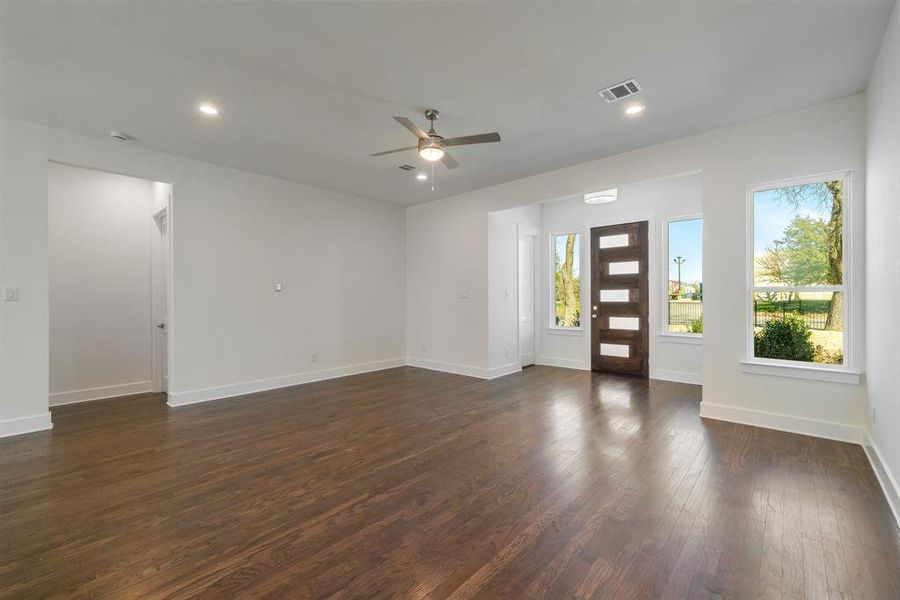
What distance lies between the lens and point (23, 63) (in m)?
2.79

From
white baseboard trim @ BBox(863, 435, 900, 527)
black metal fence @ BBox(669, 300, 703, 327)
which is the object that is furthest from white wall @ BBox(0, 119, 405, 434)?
white baseboard trim @ BBox(863, 435, 900, 527)

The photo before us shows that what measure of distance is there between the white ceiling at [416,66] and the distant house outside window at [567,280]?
2910 mm

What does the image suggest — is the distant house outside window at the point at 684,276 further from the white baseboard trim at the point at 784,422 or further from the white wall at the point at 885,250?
the white wall at the point at 885,250

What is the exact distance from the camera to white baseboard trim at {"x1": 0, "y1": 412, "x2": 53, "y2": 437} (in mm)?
3625

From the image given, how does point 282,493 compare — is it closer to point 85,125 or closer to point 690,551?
point 690,551

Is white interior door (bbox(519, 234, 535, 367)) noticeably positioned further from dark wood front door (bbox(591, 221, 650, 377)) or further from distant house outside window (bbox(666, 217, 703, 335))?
distant house outside window (bbox(666, 217, 703, 335))

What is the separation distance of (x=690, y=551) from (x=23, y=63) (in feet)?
17.4

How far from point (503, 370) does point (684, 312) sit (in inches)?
113

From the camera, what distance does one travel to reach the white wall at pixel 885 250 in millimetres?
2297

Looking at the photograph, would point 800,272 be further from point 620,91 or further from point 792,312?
point 620,91

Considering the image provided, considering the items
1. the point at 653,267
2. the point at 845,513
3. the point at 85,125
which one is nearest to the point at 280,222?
the point at 85,125

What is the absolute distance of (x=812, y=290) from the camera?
3.56 meters

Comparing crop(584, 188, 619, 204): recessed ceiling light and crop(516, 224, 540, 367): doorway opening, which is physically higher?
crop(584, 188, 619, 204): recessed ceiling light

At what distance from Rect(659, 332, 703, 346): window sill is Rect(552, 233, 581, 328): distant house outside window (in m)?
1.41
